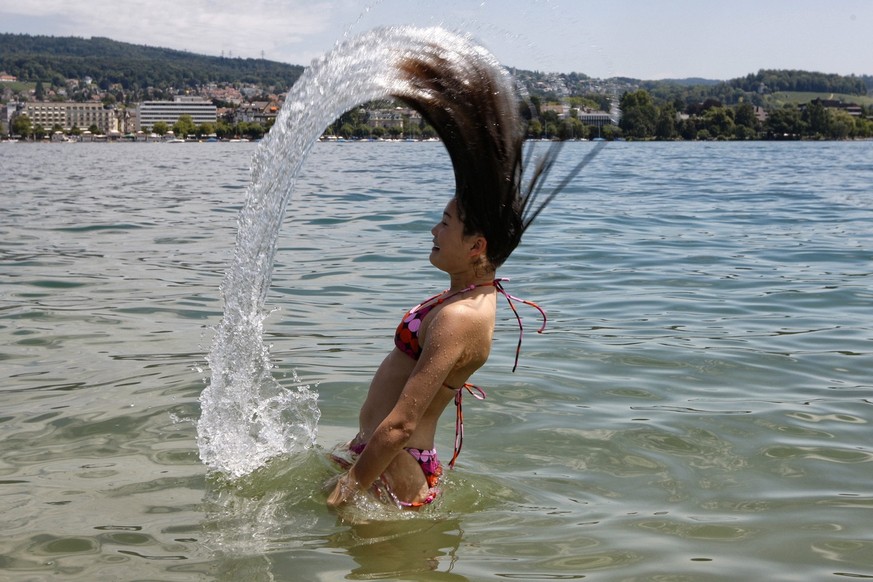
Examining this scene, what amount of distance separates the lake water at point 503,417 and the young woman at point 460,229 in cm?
43

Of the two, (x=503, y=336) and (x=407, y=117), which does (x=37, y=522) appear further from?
(x=503, y=336)

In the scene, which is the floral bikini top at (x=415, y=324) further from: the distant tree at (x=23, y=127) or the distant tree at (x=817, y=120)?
the distant tree at (x=23, y=127)

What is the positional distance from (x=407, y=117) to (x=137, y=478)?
85.6 inches

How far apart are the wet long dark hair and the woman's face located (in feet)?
0.10

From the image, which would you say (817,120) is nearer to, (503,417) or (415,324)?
(503,417)

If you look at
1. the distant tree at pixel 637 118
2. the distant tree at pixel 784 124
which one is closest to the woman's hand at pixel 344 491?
the distant tree at pixel 637 118

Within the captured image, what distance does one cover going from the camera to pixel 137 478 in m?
4.92

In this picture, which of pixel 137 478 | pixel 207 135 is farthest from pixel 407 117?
pixel 207 135

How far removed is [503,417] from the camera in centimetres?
603

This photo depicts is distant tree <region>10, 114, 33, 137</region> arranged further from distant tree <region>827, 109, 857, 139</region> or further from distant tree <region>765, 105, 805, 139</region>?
distant tree <region>827, 109, 857, 139</region>

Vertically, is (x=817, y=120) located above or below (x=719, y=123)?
above

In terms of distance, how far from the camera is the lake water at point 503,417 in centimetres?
404

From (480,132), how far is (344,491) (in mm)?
1517

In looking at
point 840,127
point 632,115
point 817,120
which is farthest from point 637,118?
point 840,127
